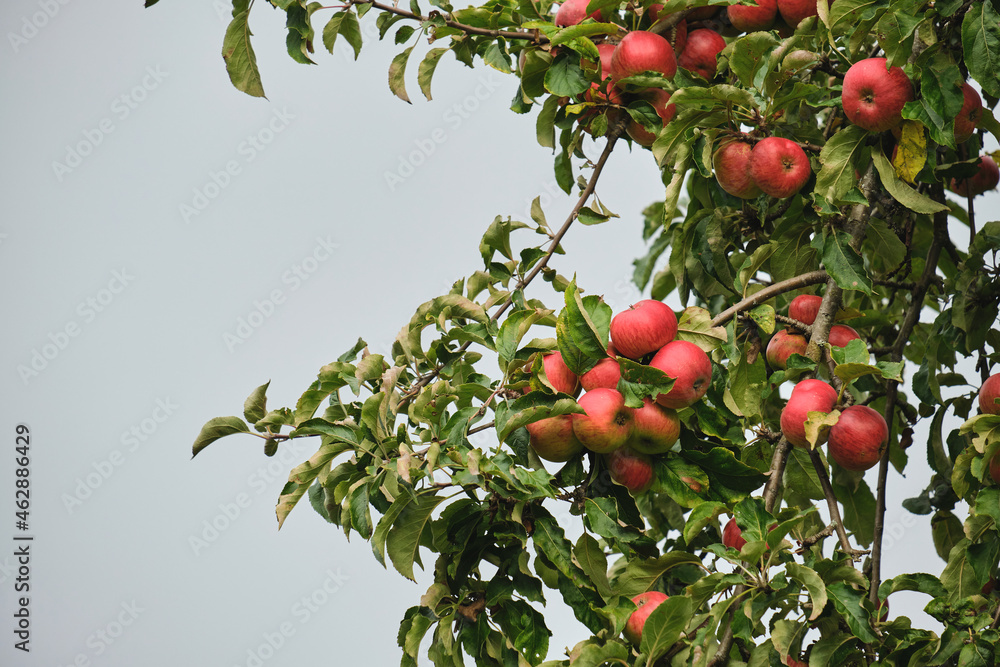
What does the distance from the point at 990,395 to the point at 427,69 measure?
880mm

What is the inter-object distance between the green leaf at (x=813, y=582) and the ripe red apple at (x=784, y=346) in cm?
Answer: 33

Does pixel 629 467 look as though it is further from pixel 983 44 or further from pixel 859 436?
pixel 983 44

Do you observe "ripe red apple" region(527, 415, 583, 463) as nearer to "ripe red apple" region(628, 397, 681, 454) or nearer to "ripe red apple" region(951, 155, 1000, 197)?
"ripe red apple" region(628, 397, 681, 454)

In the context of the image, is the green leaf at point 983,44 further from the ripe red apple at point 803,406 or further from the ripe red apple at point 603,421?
the ripe red apple at point 603,421

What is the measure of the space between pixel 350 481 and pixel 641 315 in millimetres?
367

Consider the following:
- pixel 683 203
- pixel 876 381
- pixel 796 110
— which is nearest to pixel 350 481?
pixel 876 381

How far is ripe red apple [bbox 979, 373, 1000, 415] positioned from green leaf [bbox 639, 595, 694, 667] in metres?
0.47

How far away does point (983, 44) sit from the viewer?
101cm

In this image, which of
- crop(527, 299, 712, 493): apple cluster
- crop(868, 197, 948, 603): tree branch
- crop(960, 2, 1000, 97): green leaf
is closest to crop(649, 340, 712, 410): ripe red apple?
crop(527, 299, 712, 493): apple cluster

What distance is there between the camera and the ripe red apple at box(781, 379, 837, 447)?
3.48 feet

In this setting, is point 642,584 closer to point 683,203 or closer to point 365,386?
point 365,386

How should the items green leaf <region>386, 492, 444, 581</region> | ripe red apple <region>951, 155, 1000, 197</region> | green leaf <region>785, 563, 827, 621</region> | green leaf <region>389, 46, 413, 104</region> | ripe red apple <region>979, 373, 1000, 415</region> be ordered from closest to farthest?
green leaf <region>785, 563, 827, 621</region>, green leaf <region>386, 492, 444, 581</region>, ripe red apple <region>979, 373, 1000, 415</region>, green leaf <region>389, 46, 413, 104</region>, ripe red apple <region>951, 155, 1000, 197</region>

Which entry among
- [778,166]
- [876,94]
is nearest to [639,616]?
[778,166]

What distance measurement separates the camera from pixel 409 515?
1.03 metres
